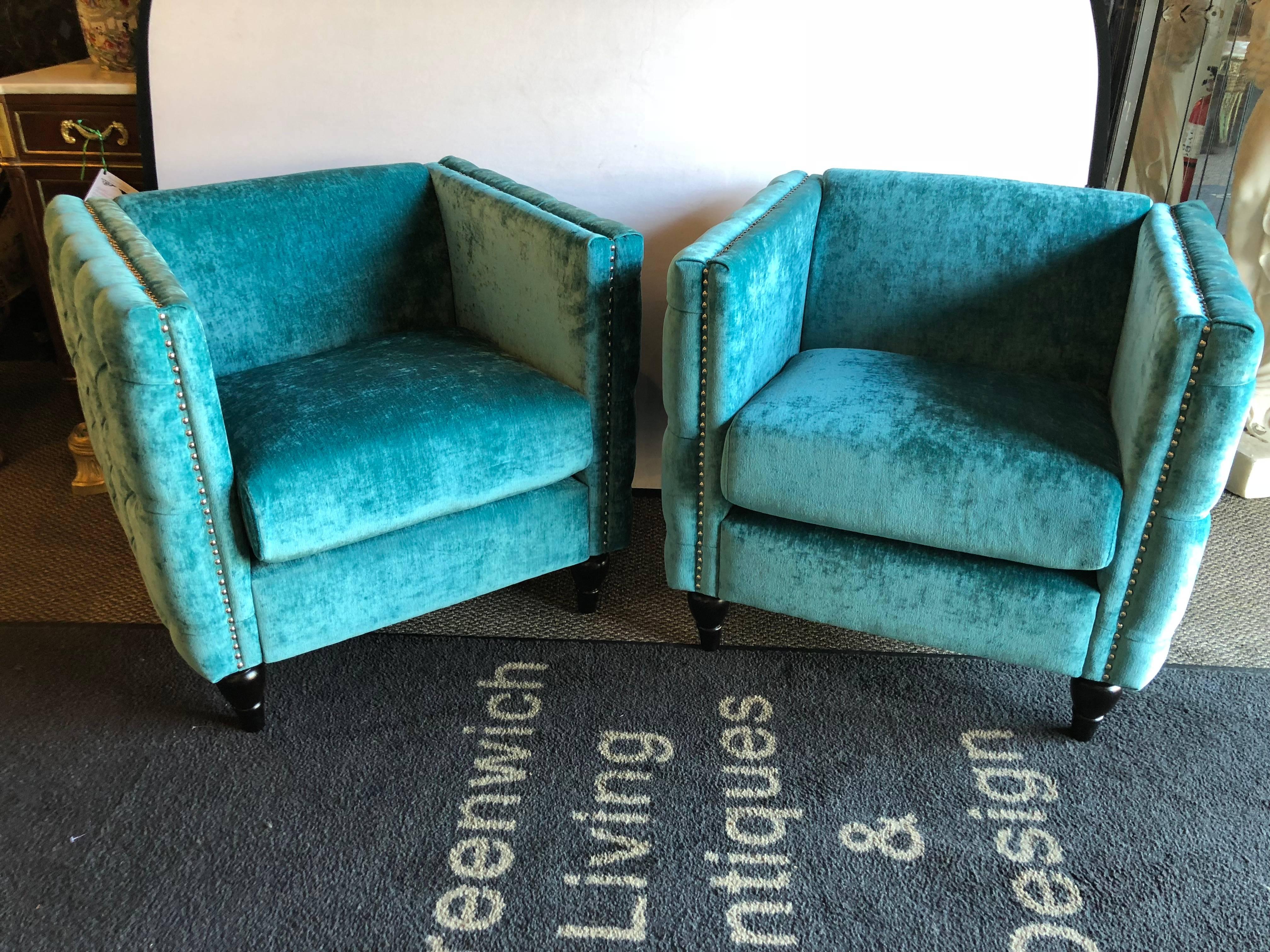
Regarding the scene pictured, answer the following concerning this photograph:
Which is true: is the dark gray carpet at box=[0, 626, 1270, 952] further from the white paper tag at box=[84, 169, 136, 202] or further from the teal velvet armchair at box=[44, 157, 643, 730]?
the white paper tag at box=[84, 169, 136, 202]

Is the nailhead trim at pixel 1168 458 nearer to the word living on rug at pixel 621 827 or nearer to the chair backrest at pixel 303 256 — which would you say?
the word living on rug at pixel 621 827

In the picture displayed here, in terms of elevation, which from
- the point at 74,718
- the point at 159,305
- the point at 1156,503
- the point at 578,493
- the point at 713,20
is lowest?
the point at 74,718

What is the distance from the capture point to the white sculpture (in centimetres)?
236

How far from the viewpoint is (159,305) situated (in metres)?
1.40

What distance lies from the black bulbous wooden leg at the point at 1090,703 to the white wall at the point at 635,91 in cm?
110

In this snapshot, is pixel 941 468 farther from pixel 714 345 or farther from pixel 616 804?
pixel 616 804

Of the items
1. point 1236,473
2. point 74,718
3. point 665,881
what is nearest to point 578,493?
point 665,881

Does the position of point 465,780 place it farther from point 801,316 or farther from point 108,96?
point 108,96

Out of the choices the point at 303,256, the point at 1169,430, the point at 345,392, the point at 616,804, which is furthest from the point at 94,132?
the point at 1169,430

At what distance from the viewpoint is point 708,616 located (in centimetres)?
186

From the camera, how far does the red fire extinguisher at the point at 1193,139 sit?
2699 mm

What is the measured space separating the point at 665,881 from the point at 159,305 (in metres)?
1.07

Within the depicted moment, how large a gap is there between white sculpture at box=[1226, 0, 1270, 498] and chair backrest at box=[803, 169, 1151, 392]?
2.44 feet

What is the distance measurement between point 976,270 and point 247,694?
1.51m
